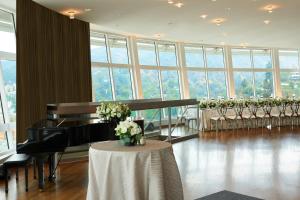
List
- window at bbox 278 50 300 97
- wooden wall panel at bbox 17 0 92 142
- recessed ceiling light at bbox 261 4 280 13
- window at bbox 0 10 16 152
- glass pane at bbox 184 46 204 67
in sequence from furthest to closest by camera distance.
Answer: window at bbox 278 50 300 97 → glass pane at bbox 184 46 204 67 → recessed ceiling light at bbox 261 4 280 13 → window at bbox 0 10 16 152 → wooden wall panel at bbox 17 0 92 142

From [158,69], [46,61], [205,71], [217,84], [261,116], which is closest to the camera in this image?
[46,61]

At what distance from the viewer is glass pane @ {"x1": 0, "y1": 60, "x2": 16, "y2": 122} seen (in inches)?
305

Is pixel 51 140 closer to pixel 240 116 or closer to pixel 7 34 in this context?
pixel 7 34

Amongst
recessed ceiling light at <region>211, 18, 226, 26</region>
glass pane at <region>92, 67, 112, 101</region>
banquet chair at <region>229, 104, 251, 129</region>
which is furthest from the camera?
banquet chair at <region>229, 104, 251, 129</region>

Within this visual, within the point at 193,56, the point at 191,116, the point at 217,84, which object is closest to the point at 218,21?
the point at 191,116

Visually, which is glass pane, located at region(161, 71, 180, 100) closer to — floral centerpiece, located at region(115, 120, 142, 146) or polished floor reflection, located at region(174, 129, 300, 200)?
polished floor reflection, located at region(174, 129, 300, 200)

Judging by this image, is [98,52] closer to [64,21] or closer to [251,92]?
[64,21]

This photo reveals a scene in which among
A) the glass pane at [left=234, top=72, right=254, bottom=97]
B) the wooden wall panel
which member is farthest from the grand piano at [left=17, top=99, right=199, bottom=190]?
the glass pane at [left=234, top=72, right=254, bottom=97]

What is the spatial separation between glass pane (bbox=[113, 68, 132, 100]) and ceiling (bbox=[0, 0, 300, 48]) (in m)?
1.93

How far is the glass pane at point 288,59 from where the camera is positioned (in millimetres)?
18731

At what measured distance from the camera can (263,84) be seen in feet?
60.0

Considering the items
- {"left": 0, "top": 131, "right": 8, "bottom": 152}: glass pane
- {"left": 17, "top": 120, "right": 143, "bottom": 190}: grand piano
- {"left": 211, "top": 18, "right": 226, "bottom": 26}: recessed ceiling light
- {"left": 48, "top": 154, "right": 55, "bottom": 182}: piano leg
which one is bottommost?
{"left": 48, "top": 154, "right": 55, "bottom": 182}: piano leg

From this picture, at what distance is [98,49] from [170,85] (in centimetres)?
425

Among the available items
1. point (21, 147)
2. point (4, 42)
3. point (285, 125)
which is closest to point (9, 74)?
point (4, 42)
